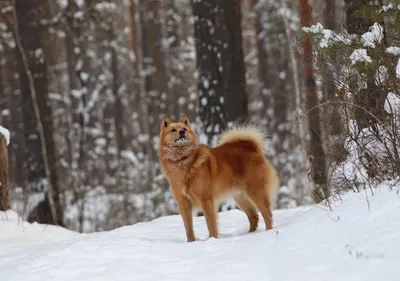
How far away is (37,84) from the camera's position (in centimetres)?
1266

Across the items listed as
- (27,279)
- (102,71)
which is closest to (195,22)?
(27,279)

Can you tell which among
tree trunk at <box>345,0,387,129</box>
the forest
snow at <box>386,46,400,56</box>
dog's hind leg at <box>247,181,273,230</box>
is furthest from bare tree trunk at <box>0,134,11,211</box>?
snow at <box>386,46,400,56</box>

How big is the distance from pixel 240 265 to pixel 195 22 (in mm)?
7084

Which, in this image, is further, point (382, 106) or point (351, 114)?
point (351, 114)

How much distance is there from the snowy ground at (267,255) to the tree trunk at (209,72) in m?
4.62

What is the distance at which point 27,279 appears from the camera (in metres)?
5.02

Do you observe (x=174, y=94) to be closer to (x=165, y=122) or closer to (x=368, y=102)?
(x=165, y=122)

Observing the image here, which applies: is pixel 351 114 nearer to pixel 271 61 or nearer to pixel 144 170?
pixel 144 170

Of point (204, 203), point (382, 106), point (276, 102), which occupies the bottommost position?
point (204, 203)

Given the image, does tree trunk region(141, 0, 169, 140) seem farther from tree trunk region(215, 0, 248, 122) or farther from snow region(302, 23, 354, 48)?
snow region(302, 23, 354, 48)

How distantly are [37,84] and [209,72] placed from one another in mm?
3906

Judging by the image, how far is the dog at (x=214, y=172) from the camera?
7027 mm

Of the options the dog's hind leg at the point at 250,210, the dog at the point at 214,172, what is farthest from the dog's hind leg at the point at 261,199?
the dog's hind leg at the point at 250,210

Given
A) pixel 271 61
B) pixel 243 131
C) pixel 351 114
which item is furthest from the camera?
pixel 271 61
